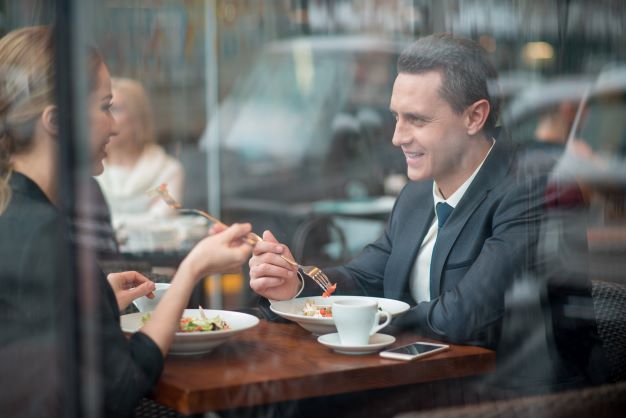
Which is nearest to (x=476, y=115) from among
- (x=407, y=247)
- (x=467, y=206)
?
(x=467, y=206)

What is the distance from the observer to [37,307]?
5.86 feet

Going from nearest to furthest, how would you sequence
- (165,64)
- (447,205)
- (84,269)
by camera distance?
(84,269) < (165,64) < (447,205)

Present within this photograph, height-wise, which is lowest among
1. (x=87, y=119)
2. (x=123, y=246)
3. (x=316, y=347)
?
(x=316, y=347)

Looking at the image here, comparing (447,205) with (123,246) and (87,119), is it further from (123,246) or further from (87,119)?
(87,119)

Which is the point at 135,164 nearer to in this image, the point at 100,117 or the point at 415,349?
the point at 100,117

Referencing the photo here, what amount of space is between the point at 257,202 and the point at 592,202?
1.42 metres

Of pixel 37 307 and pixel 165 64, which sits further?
pixel 165 64

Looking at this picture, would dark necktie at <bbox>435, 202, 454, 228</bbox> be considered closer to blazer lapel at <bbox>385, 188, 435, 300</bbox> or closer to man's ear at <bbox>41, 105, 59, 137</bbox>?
blazer lapel at <bbox>385, 188, 435, 300</bbox>

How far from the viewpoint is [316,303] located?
7.38 feet

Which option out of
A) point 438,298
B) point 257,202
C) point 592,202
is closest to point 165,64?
point 438,298

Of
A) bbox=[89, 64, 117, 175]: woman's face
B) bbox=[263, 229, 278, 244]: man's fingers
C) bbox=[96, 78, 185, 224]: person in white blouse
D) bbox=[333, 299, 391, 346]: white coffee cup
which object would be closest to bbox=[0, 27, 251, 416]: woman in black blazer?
bbox=[89, 64, 117, 175]: woman's face

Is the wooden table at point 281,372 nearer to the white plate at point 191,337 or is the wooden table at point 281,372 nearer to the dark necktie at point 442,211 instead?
the white plate at point 191,337

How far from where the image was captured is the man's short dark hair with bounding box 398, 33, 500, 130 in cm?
219

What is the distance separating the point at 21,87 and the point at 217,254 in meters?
0.53
